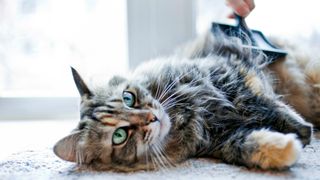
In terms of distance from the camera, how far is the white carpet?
992 mm

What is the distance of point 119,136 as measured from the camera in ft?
3.61

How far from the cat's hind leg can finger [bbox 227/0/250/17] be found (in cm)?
57

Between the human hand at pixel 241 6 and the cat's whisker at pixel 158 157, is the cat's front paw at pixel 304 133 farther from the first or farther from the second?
the human hand at pixel 241 6

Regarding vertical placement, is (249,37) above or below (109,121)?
above

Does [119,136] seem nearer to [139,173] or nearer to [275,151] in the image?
[139,173]

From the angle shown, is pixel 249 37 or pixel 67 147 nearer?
pixel 67 147

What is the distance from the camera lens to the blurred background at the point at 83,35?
6.15 ft

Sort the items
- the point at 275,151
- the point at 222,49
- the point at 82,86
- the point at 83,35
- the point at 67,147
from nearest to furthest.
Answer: the point at 275,151, the point at 67,147, the point at 82,86, the point at 222,49, the point at 83,35

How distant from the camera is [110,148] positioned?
3.67 feet

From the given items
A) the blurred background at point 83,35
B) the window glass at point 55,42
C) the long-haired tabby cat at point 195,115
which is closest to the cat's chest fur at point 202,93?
the long-haired tabby cat at point 195,115

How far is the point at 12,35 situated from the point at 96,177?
121 cm

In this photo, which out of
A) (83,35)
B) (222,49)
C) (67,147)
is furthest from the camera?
(83,35)

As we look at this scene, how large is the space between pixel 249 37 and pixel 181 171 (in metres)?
0.68

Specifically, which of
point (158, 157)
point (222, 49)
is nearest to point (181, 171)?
point (158, 157)
